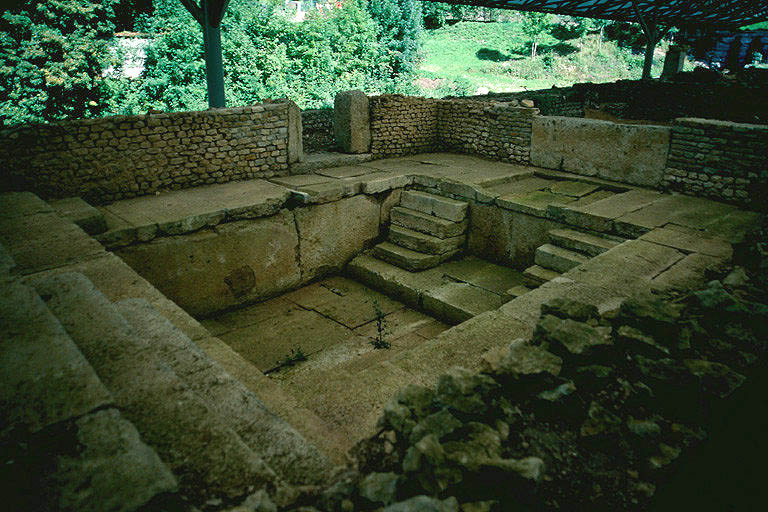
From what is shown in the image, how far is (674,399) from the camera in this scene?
7.89 ft

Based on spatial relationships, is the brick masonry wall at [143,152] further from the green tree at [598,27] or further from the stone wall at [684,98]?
the green tree at [598,27]

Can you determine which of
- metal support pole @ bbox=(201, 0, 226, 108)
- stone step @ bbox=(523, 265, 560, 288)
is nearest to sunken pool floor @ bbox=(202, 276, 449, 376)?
stone step @ bbox=(523, 265, 560, 288)

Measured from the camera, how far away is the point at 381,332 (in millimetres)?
5664

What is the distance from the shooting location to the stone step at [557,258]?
5.68 meters

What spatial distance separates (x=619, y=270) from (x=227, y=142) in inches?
217

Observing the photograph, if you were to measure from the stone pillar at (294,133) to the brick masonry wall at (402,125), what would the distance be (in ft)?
5.07

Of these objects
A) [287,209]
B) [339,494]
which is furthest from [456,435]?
[287,209]

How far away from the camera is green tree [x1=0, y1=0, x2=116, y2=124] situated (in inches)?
515

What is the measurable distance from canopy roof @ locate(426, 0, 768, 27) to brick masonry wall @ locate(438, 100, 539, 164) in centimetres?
509

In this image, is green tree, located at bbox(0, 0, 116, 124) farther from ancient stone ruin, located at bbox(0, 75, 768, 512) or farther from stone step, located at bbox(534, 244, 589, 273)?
stone step, located at bbox(534, 244, 589, 273)

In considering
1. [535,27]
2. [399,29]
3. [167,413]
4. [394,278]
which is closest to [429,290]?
[394,278]

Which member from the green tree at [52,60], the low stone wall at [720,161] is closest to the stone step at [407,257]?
the low stone wall at [720,161]

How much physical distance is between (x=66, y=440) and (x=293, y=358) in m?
3.44

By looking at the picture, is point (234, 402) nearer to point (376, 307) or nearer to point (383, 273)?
point (376, 307)
